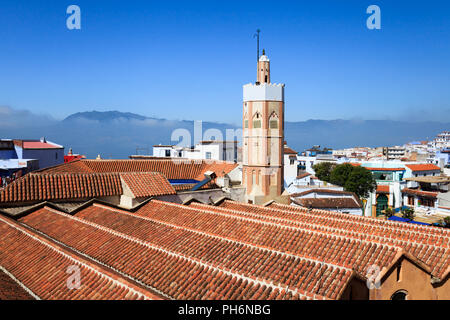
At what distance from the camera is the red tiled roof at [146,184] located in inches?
701

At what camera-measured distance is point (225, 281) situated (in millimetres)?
7871

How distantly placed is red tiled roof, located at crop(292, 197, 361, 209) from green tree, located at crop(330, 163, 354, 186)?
51.8 feet

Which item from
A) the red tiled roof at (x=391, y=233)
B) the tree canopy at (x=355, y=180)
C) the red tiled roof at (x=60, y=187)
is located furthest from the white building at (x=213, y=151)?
the red tiled roof at (x=391, y=233)

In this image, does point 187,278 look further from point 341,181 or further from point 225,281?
point 341,181

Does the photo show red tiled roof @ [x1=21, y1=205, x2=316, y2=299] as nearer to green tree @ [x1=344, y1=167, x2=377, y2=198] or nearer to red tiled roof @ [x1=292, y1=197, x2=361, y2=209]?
red tiled roof @ [x1=292, y1=197, x2=361, y2=209]

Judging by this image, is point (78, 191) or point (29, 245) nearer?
point (29, 245)

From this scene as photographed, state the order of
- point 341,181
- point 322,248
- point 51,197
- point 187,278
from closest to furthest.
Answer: point 187,278 < point 322,248 < point 51,197 < point 341,181

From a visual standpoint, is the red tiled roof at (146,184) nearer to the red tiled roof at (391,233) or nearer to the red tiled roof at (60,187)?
the red tiled roof at (60,187)

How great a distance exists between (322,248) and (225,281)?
340 centimetres

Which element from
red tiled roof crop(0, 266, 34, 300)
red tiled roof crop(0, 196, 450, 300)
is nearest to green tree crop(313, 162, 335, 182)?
red tiled roof crop(0, 196, 450, 300)

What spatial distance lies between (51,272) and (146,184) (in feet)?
32.3

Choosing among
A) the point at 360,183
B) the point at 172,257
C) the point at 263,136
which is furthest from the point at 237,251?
the point at 360,183

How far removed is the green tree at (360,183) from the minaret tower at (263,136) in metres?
19.3
